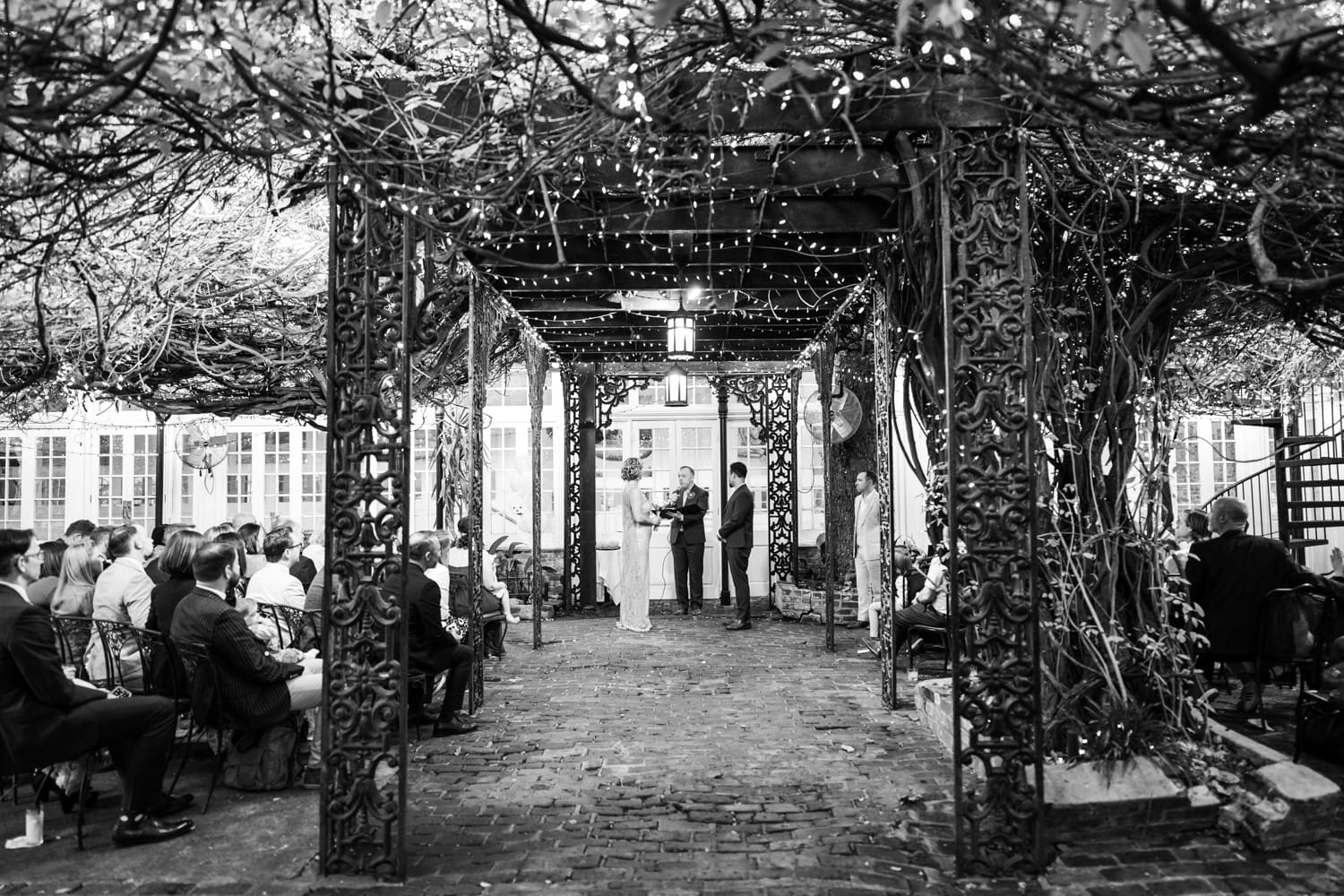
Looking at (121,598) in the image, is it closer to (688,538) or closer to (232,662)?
(232,662)

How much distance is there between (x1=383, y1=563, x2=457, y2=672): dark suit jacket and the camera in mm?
6098

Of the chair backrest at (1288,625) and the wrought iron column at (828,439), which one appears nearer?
the chair backrest at (1288,625)

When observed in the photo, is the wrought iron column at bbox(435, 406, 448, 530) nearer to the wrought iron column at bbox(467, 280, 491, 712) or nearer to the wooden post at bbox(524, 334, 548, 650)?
the wooden post at bbox(524, 334, 548, 650)

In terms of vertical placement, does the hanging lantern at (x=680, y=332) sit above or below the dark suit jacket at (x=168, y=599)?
above

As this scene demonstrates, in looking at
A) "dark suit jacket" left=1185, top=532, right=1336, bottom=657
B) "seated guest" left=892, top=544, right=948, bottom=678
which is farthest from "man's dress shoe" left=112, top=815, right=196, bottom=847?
"dark suit jacket" left=1185, top=532, right=1336, bottom=657

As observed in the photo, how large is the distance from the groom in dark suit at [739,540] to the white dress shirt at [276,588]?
19.1ft

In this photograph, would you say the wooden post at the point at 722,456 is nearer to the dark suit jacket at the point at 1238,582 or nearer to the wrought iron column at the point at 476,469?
the wrought iron column at the point at 476,469

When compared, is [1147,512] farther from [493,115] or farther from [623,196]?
[493,115]

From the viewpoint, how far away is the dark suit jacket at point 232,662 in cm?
479

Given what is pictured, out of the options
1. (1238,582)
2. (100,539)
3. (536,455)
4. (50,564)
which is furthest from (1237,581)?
(50,564)

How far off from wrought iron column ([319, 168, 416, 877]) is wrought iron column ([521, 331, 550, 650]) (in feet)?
18.9

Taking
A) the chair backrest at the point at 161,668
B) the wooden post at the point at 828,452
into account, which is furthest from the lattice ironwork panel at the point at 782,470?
the chair backrest at the point at 161,668

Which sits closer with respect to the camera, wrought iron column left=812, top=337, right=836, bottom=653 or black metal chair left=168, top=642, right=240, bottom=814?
black metal chair left=168, top=642, right=240, bottom=814

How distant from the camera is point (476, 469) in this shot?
7.34 meters
